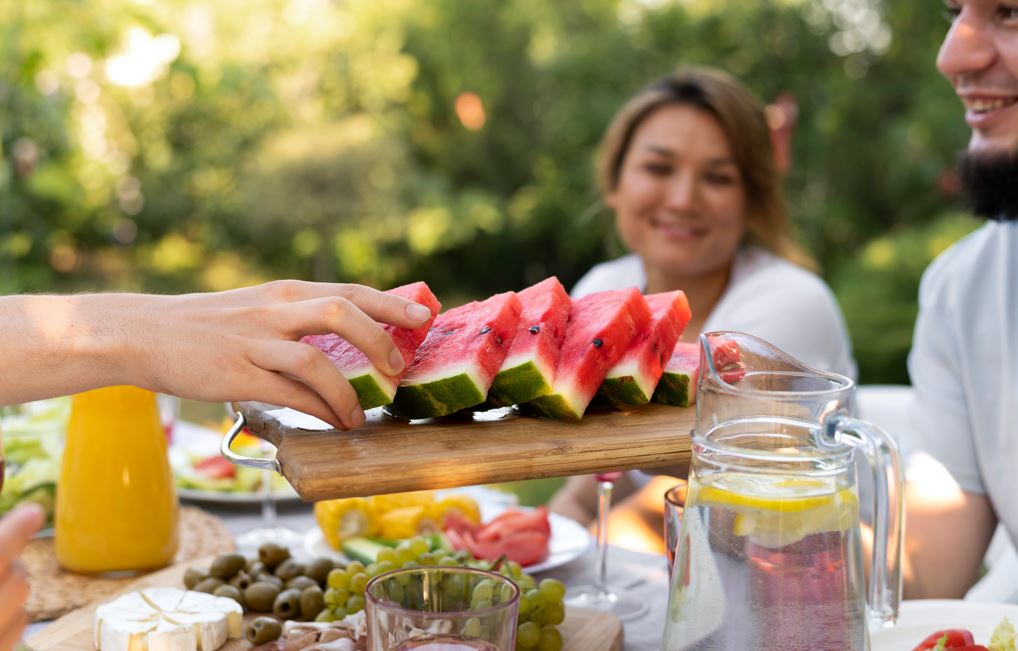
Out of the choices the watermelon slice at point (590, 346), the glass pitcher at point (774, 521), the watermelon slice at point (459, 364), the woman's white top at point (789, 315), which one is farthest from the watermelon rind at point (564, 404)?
the woman's white top at point (789, 315)

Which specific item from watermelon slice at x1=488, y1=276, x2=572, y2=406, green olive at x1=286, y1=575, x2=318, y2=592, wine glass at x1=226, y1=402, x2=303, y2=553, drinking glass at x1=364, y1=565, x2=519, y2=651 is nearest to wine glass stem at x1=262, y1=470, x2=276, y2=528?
wine glass at x1=226, y1=402, x2=303, y2=553

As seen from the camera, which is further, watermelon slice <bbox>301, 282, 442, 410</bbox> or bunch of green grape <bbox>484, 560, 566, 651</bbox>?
bunch of green grape <bbox>484, 560, 566, 651</bbox>

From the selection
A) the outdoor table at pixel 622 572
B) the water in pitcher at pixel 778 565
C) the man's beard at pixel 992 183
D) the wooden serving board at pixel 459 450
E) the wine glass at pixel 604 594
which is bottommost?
the outdoor table at pixel 622 572

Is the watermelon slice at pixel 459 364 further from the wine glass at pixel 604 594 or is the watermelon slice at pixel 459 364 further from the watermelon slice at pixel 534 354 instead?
the wine glass at pixel 604 594

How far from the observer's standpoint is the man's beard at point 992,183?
260cm

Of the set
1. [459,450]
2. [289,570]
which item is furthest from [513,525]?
[459,450]

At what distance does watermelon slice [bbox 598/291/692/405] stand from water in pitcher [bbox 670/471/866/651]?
1.42 ft

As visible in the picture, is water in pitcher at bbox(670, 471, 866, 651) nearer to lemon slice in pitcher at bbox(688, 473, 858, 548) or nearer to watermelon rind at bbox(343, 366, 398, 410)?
lemon slice in pitcher at bbox(688, 473, 858, 548)

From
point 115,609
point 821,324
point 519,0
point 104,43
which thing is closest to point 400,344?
point 115,609

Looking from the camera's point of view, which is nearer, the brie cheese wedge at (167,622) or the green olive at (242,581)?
the brie cheese wedge at (167,622)

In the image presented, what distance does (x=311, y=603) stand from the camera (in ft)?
6.26

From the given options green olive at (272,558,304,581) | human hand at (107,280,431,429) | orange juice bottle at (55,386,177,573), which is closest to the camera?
human hand at (107,280,431,429)

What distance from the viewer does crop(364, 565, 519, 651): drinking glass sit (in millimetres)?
1335

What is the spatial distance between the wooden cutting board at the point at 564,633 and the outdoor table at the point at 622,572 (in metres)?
0.09
